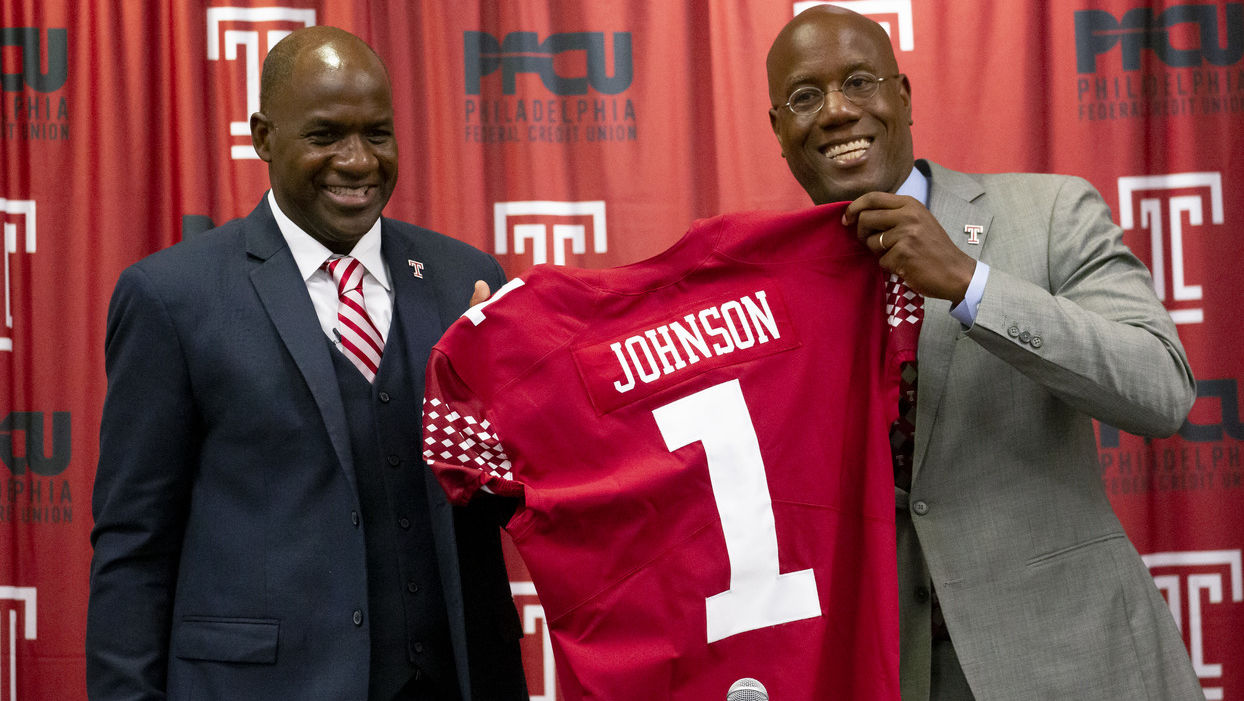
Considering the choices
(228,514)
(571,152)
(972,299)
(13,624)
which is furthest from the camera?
(571,152)

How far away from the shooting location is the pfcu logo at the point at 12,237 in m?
2.54

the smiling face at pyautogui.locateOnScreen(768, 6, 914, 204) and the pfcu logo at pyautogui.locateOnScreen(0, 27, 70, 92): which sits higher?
the pfcu logo at pyautogui.locateOnScreen(0, 27, 70, 92)

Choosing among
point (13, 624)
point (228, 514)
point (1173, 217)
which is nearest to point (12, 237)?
point (13, 624)

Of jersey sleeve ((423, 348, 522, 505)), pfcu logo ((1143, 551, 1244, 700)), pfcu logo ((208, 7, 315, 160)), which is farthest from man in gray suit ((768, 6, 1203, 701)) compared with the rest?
pfcu logo ((208, 7, 315, 160))

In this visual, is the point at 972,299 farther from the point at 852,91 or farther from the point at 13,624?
the point at 13,624

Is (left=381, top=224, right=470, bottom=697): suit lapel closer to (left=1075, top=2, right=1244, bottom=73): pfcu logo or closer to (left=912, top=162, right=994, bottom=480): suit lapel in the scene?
(left=912, top=162, right=994, bottom=480): suit lapel

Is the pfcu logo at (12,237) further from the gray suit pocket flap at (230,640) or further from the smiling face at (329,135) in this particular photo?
the gray suit pocket flap at (230,640)

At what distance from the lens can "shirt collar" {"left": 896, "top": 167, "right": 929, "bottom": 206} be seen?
163 centimetres

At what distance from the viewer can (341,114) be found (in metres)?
1.52

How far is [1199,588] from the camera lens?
2553 mm

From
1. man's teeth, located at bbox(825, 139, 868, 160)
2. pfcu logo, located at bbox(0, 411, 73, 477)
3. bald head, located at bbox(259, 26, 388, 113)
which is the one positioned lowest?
pfcu logo, located at bbox(0, 411, 73, 477)

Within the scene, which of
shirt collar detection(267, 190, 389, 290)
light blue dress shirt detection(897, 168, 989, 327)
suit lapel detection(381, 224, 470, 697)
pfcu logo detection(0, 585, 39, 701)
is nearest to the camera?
light blue dress shirt detection(897, 168, 989, 327)

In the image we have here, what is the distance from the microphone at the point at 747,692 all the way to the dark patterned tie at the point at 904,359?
1.15 ft

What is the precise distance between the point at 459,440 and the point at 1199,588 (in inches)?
80.2
